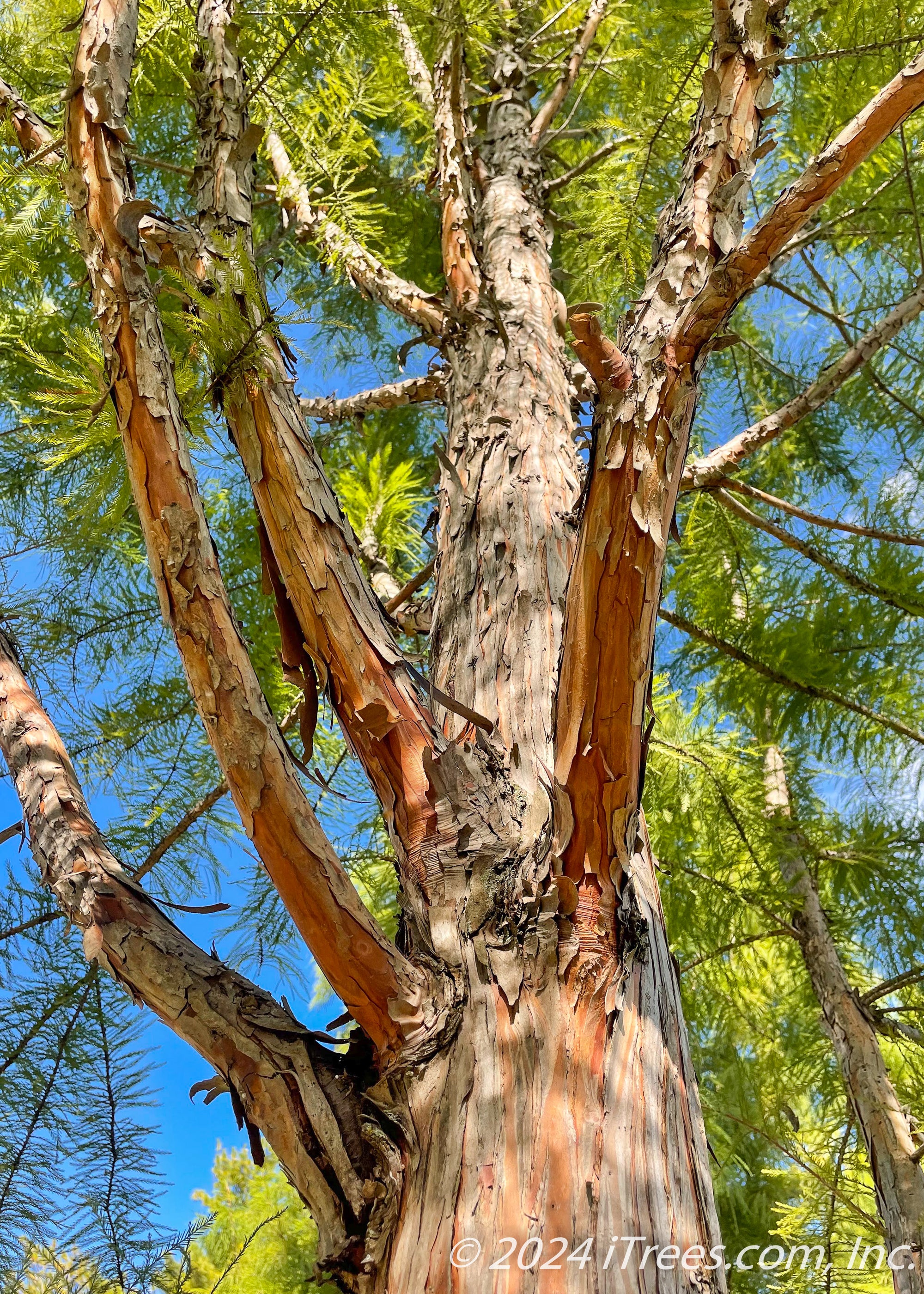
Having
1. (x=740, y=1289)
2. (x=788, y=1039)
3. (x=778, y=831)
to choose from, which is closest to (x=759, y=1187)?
(x=740, y=1289)

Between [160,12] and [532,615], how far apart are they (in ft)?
5.48

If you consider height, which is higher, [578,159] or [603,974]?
[578,159]

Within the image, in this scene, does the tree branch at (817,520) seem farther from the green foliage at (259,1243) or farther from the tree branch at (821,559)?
the green foliage at (259,1243)

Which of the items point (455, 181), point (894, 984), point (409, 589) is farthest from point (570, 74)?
point (894, 984)

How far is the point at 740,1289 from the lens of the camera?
3.30m

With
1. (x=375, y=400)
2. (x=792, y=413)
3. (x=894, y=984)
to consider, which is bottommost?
(x=894, y=984)

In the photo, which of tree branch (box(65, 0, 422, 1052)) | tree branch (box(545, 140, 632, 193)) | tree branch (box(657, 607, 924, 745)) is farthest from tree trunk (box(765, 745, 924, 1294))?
tree branch (box(545, 140, 632, 193))

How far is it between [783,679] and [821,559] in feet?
1.08

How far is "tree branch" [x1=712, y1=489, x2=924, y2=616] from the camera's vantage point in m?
1.94

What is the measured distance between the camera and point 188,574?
960 mm

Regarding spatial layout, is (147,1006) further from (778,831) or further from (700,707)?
(700,707)

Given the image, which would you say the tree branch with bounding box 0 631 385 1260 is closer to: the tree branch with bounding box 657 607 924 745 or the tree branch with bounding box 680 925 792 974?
the tree branch with bounding box 657 607 924 745

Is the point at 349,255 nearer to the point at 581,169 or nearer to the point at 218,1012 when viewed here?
the point at 581,169

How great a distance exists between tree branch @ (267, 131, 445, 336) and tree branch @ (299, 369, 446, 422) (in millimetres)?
127
